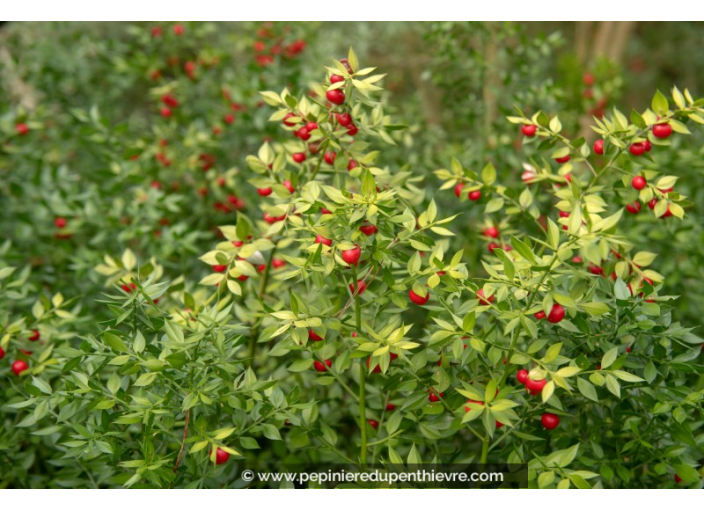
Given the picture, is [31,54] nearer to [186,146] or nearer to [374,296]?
[186,146]

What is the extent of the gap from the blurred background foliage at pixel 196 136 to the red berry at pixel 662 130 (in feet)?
1.57

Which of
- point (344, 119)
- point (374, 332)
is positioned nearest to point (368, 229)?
point (374, 332)

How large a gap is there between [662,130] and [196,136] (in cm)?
178

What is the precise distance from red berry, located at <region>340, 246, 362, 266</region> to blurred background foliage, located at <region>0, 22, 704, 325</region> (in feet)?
2.76

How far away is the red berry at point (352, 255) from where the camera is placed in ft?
4.04

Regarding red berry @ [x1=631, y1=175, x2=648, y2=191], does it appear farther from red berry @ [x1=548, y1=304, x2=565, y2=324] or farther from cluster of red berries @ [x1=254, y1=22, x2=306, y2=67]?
cluster of red berries @ [x1=254, y1=22, x2=306, y2=67]

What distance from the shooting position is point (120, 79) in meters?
2.98

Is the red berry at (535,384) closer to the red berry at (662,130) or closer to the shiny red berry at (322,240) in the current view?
the shiny red berry at (322,240)

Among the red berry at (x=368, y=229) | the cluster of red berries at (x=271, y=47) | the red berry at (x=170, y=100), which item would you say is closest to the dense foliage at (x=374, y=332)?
the red berry at (x=368, y=229)

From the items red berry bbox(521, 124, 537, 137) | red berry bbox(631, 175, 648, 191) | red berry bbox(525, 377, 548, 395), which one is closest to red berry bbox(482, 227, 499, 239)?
red berry bbox(521, 124, 537, 137)

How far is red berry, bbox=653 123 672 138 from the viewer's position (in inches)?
58.0

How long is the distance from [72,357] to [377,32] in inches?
121

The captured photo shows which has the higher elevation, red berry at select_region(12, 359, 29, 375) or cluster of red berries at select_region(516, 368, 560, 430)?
cluster of red berries at select_region(516, 368, 560, 430)

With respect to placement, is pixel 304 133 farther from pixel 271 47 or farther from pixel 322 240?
pixel 271 47
